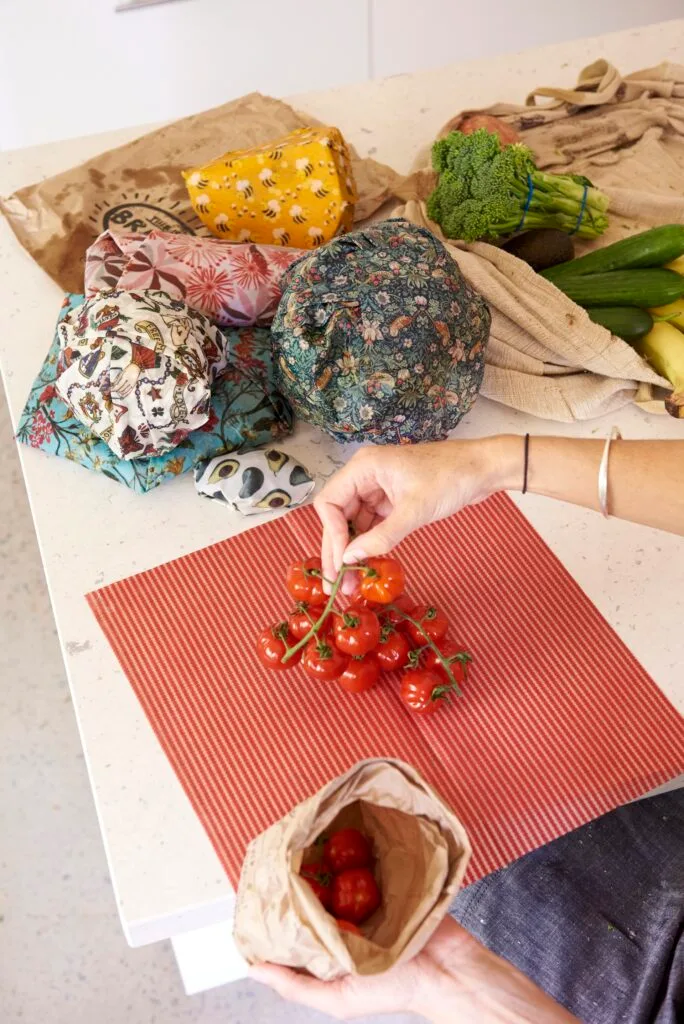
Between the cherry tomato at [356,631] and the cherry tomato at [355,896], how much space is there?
0.81 feet

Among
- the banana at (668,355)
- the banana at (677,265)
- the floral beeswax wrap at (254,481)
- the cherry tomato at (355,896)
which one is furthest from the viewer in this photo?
the banana at (677,265)

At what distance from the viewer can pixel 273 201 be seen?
1.58 m

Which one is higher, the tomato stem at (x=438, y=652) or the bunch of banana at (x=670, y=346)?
the bunch of banana at (x=670, y=346)

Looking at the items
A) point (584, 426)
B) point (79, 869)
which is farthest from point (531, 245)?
point (79, 869)

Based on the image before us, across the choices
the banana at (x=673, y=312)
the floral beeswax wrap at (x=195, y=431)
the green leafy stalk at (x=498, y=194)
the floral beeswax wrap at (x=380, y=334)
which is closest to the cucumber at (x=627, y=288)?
the banana at (x=673, y=312)

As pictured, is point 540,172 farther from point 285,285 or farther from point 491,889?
point 491,889

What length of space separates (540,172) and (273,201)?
45 cm

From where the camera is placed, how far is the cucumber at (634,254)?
153 cm

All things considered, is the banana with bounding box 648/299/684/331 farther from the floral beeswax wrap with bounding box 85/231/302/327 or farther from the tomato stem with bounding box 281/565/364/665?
the tomato stem with bounding box 281/565/364/665

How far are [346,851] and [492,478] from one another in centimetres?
49

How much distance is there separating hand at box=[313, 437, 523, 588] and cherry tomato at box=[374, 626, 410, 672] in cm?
8

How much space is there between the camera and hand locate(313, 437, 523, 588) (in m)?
1.22

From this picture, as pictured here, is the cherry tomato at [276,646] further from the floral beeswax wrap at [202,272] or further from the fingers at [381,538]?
the floral beeswax wrap at [202,272]

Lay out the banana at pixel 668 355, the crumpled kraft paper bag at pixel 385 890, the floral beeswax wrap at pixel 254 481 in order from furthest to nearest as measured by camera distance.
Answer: the banana at pixel 668 355
the floral beeswax wrap at pixel 254 481
the crumpled kraft paper bag at pixel 385 890
